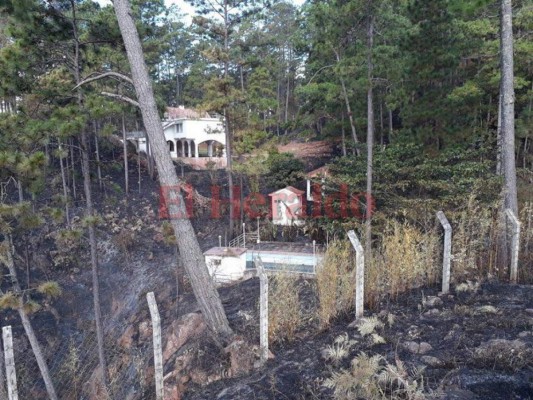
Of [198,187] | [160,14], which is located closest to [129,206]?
[198,187]

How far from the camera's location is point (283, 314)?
14.5 feet

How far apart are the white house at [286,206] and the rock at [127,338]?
24.0 ft

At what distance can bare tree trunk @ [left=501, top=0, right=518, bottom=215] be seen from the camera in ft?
19.3

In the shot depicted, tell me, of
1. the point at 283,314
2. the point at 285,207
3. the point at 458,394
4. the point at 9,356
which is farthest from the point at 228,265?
the point at 458,394

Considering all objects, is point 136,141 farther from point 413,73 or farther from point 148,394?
point 148,394

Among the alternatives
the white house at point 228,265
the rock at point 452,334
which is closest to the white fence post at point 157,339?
the rock at point 452,334

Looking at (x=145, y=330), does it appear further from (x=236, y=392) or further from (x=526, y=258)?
(x=526, y=258)

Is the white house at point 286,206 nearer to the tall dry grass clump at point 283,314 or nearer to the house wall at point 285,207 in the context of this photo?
the house wall at point 285,207

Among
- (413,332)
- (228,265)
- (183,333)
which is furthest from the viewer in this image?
(228,265)

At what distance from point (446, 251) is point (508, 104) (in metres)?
2.84

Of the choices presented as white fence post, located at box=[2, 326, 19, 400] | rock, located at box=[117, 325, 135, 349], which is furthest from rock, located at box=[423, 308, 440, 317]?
rock, located at box=[117, 325, 135, 349]

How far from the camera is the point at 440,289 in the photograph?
506 cm

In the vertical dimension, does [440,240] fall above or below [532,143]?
below

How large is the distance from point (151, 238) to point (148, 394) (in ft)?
35.7
